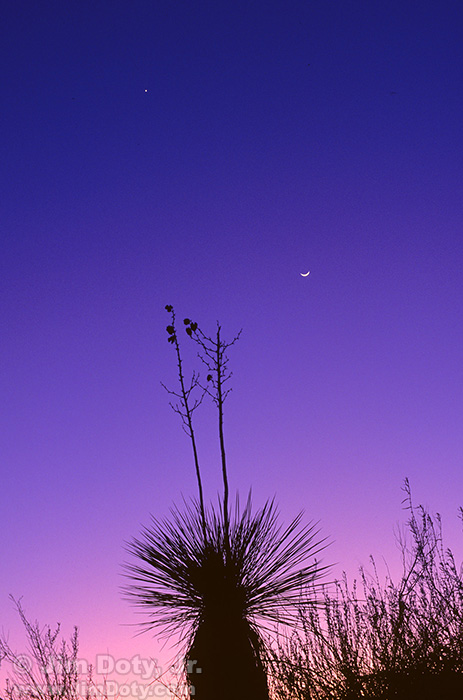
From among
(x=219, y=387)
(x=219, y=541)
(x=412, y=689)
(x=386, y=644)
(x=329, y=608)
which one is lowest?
(x=412, y=689)

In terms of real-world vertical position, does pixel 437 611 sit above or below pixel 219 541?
below

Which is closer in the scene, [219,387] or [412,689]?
[412,689]

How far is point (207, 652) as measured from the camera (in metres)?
5.89

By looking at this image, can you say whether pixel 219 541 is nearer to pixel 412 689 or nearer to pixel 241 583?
pixel 241 583

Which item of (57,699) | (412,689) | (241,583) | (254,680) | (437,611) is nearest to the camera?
(412,689)

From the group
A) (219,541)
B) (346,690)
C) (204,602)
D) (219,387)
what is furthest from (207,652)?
(219,387)

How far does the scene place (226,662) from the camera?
18.9 feet

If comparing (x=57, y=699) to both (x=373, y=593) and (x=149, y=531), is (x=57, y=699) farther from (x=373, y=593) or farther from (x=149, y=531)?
(x=373, y=593)

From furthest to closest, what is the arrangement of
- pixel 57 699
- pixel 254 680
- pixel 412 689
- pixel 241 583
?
pixel 57 699, pixel 241 583, pixel 254 680, pixel 412 689

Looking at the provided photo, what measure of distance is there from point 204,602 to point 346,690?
1790 millimetres

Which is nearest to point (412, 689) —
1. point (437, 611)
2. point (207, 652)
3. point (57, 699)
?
point (437, 611)

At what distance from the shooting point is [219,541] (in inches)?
248

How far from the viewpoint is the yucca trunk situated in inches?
223

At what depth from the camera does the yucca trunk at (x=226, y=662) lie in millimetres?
5664
